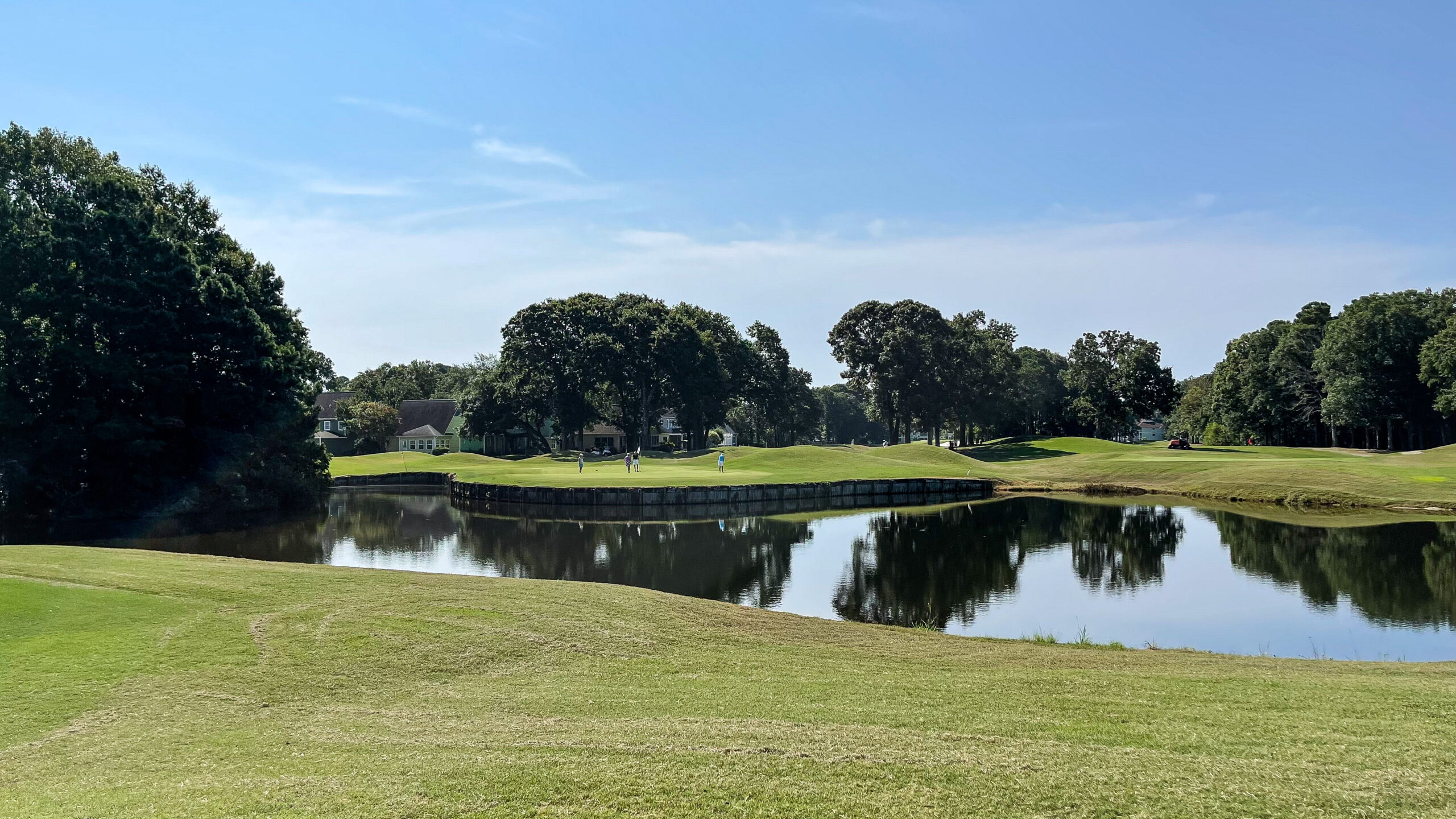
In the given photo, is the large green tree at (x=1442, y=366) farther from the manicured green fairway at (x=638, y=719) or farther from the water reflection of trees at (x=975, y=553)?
the manicured green fairway at (x=638, y=719)

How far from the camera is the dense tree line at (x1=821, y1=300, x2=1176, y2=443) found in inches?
3583

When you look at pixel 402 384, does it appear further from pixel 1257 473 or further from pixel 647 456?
pixel 1257 473

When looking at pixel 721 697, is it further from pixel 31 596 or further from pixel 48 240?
pixel 48 240

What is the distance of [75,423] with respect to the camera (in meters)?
39.4

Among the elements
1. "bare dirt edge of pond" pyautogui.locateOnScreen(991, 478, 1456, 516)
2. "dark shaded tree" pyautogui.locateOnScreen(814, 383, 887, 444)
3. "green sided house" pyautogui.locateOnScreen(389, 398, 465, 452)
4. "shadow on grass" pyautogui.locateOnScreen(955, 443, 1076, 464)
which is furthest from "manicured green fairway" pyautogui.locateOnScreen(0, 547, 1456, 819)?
"dark shaded tree" pyautogui.locateOnScreen(814, 383, 887, 444)

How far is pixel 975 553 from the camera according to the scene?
31.0 m

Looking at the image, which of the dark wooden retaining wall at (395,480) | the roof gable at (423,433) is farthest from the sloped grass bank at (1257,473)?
the roof gable at (423,433)

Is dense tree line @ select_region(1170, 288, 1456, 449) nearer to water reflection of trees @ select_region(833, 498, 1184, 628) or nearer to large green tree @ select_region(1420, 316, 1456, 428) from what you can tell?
large green tree @ select_region(1420, 316, 1456, 428)

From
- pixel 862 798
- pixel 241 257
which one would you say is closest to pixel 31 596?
pixel 862 798

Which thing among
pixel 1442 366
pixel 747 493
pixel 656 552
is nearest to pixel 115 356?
pixel 656 552

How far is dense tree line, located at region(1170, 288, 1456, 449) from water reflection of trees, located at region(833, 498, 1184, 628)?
3464 centimetres

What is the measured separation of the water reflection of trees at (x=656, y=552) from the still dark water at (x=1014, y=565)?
135mm

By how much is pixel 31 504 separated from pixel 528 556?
26380 mm

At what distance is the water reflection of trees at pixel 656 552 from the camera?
25.9 meters
